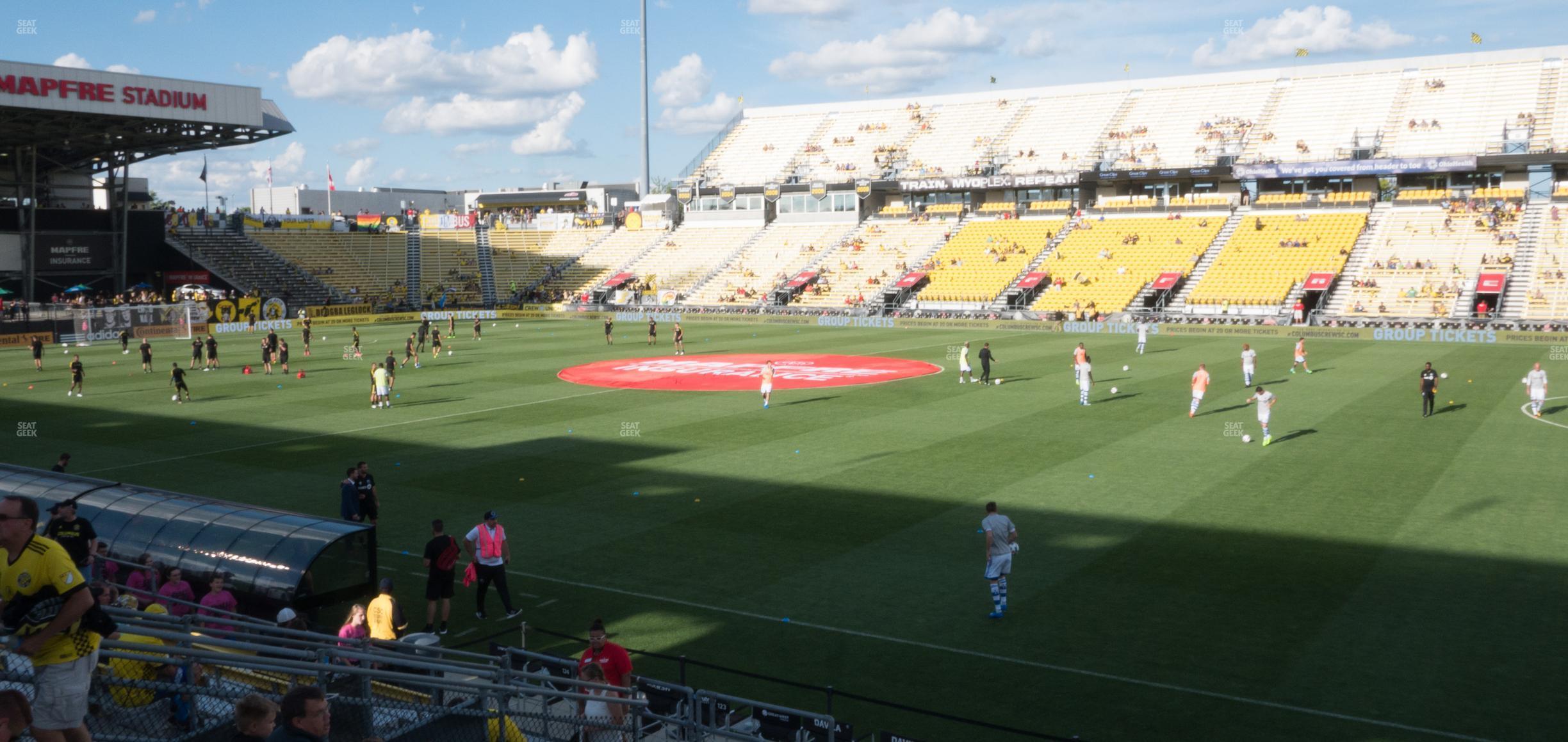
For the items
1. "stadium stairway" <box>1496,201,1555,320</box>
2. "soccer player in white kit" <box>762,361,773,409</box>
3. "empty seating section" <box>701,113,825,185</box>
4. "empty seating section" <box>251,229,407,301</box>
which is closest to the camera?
"soccer player in white kit" <box>762,361,773,409</box>

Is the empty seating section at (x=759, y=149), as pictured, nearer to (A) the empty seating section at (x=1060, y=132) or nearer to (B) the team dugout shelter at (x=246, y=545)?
(A) the empty seating section at (x=1060, y=132)

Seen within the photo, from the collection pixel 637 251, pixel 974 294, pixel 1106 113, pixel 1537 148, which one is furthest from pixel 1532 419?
pixel 637 251

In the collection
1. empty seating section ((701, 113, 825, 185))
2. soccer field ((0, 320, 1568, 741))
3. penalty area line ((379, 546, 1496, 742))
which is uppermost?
empty seating section ((701, 113, 825, 185))

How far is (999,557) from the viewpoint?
14.9m

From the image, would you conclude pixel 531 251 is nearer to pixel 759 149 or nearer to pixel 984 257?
pixel 759 149

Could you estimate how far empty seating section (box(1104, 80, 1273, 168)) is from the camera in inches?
3105

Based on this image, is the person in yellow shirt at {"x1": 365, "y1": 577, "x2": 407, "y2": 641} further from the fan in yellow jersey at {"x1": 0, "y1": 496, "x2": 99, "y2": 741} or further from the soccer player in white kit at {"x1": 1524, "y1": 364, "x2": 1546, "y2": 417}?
the soccer player in white kit at {"x1": 1524, "y1": 364, "x2": 1546, "y2": 417}

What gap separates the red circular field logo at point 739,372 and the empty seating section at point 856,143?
154ft

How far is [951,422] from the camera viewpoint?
1174 inches

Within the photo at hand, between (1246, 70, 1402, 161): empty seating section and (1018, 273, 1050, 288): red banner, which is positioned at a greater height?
(1246, 70, 1402, 161): empty seating section

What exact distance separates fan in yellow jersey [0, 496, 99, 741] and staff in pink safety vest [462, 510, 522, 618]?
884 centimetres

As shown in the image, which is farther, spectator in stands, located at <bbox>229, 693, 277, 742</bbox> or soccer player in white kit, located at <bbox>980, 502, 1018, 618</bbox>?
soccer player in white kit, located at <bbox>980, 502, 1018, 618</bbox>

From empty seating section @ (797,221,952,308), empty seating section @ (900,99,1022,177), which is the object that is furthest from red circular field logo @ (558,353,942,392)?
empty seating section @ (900,99,1022,177)

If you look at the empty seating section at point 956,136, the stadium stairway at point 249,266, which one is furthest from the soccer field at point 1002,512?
the empty seating section at point 956,136
